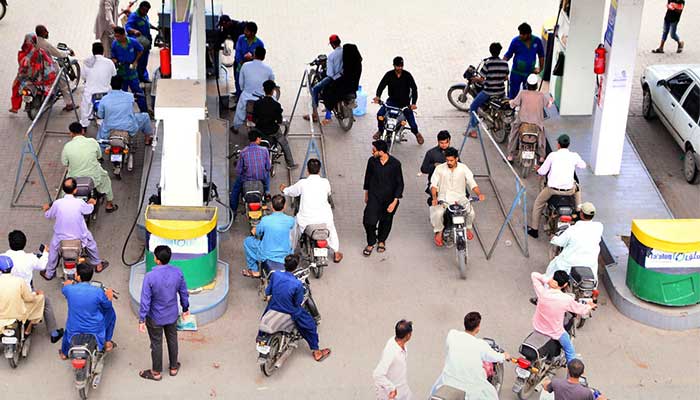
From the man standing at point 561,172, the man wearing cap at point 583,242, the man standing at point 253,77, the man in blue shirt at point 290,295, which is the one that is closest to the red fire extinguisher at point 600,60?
the man standing at point 561,172

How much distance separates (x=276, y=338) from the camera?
12586 mm

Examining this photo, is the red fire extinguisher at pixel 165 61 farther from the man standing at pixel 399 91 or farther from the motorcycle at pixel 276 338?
the motorcycle at pixel 276 338

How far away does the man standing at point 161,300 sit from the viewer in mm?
12109

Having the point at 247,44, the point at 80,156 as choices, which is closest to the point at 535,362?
the point at 80,156

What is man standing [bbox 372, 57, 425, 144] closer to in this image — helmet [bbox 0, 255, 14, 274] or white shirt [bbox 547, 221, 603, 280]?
white shirt [bbox 547, 221, 603, 280]

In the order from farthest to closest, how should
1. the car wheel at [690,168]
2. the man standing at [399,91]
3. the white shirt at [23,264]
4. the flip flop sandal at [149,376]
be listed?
the man standing at [399,91] → the car wheel at [690,168] → the white shirt at [23,264] → the flip flop sandal at [149,376]

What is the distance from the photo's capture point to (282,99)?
761 inches

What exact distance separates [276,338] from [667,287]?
4359 millimetres

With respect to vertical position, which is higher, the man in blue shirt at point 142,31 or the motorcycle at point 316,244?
the man in blue shirt at point 142,31

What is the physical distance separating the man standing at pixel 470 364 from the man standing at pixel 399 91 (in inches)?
257

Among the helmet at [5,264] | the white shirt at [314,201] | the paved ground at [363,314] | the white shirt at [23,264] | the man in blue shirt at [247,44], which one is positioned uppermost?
the man in blue shirt at [247,44]

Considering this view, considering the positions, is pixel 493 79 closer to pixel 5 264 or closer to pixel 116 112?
pixel 116 112

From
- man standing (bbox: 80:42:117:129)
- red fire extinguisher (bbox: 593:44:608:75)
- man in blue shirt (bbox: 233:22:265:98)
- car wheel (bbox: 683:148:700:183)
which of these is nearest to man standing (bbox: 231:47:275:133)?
man in blue shirt (bbox: 233:22:265:98)

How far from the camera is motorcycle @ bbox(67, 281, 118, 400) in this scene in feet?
39.5
